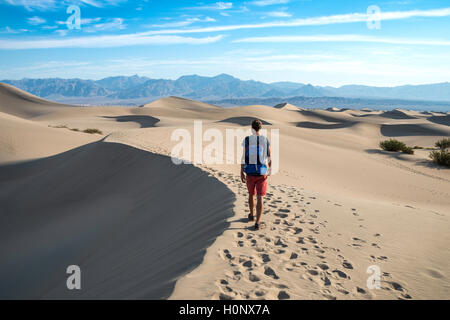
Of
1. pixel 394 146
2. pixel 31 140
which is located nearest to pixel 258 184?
pixel 394 146

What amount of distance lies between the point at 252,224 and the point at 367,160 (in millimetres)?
11486

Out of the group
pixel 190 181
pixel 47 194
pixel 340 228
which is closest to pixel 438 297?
pixel 340 228

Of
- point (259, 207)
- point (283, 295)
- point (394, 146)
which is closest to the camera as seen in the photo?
point (283, 295)

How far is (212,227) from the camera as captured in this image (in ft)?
15.0

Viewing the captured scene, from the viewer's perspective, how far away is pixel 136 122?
36.4m

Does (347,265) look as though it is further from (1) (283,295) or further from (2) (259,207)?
(2) (259,207)

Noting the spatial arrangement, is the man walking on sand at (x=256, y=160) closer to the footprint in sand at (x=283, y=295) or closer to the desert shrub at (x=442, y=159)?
the footprint in sand at (x=283, y=295)

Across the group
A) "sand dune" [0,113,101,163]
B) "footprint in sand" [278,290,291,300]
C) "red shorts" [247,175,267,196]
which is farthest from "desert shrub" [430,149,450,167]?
"sand dune" [0,113,101,163]

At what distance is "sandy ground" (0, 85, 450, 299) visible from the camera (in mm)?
3277

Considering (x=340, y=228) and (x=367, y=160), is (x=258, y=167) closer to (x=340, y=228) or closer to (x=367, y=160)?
(x=340, y=228)
